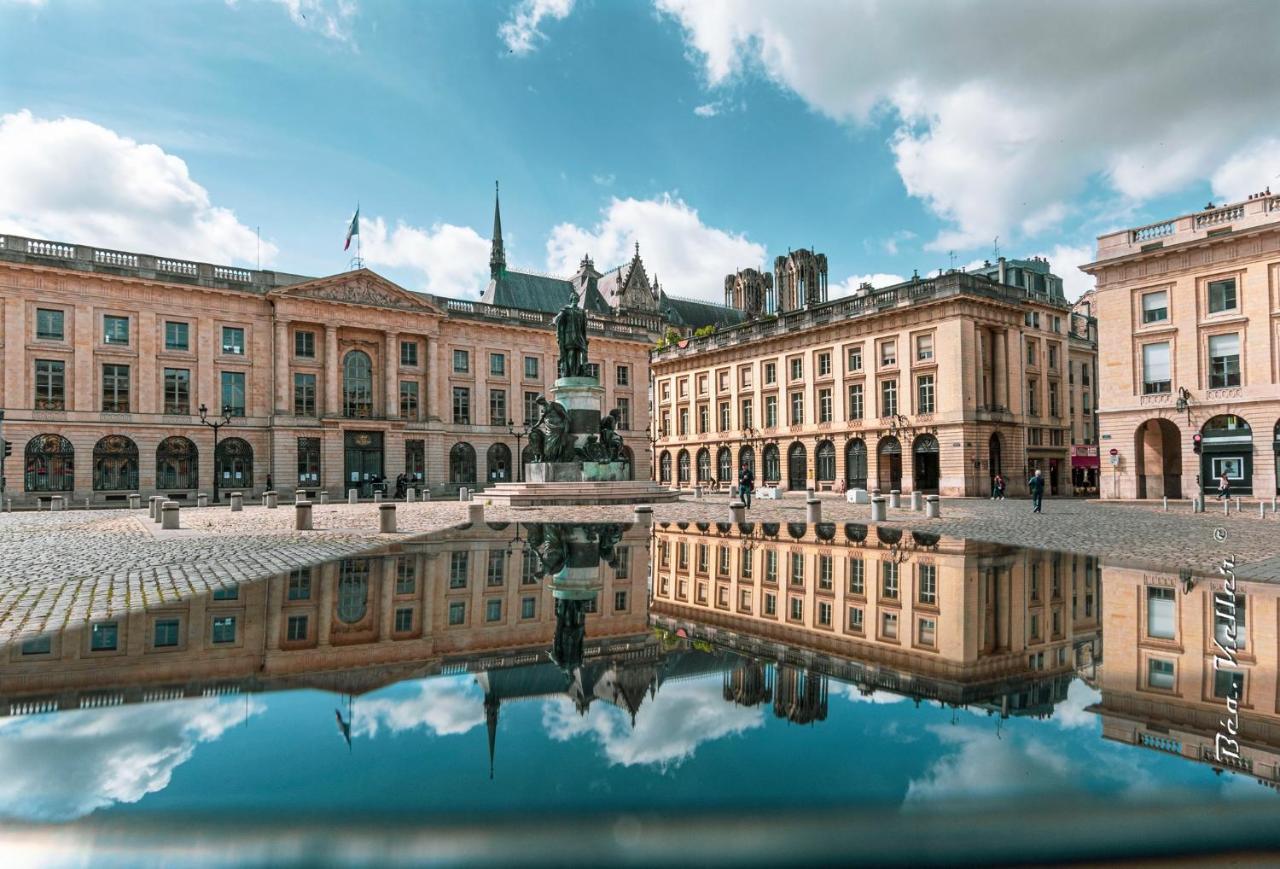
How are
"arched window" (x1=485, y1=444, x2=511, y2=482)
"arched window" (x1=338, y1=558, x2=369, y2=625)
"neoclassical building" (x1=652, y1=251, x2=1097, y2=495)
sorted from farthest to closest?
1. "arched window" (x1=485, y1=444, x2=511, y2=482)
2. "neoclassical building" (x1=652, y1=251, x2=1097, y2=495)
3. "arched window" (x1=338, y1=558, x2=369, y2=625)

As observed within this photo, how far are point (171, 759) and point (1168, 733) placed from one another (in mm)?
5789

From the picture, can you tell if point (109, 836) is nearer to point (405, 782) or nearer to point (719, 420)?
point (405, 782)

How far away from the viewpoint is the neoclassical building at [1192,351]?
30875 millimetres

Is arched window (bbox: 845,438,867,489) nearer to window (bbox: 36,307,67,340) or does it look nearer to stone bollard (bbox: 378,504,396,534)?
stone bollard (bbox: 378,504,396,534)

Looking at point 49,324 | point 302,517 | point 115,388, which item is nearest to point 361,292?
point 115,388

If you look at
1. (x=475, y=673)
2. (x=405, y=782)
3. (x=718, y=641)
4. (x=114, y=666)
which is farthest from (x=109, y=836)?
(x=718, y=641)

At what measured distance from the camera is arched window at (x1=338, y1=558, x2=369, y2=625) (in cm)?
766

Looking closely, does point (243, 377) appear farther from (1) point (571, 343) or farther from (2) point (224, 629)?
(2) point (224, 629)

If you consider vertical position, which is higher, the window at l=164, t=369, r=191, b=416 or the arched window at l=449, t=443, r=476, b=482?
the window at l=164, t=369, r=191, b=416

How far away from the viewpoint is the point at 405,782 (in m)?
3.64

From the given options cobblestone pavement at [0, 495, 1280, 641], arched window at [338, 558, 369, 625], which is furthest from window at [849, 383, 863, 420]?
arched window at [338, 558, 369, 625]

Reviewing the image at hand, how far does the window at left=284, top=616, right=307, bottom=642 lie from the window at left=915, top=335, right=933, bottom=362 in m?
42.3

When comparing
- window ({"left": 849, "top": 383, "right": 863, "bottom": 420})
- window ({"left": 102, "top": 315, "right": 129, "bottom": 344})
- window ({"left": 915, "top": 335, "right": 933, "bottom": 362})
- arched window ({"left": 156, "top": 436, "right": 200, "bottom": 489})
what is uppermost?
window ({"left": 102, "top": 315, "right": 129, "bottom": 344})

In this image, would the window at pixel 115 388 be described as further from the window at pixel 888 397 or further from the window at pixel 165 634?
the window at pixel 888 397
